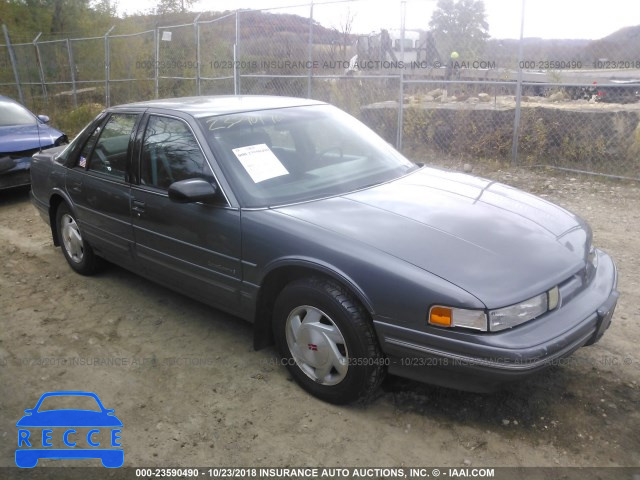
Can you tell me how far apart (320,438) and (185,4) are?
77.6ft

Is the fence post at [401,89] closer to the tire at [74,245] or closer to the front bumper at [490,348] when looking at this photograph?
the tire at [74,245]

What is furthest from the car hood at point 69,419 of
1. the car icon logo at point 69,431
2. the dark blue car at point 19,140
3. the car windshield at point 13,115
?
the car windshield at point 13,115

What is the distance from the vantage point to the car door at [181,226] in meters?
3.47

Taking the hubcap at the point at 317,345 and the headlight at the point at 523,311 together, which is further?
the hubcap at the point at 317,345

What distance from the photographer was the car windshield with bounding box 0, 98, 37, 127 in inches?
338

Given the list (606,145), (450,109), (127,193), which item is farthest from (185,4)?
(127,193)

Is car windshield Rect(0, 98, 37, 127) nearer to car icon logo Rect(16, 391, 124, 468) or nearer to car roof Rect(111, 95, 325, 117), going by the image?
car roof Rect(111, 95, 325, 117)

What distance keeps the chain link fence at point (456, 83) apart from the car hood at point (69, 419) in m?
6.40

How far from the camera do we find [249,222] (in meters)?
3.30

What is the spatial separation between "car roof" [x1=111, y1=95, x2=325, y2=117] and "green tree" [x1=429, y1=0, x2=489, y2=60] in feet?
15.4

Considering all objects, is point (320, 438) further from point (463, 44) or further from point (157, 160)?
point (463, 44)

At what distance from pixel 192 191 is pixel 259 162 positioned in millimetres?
491

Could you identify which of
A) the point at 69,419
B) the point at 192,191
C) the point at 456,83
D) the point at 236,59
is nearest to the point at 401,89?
the point at 456,83

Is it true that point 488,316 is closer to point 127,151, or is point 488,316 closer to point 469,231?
point 469,231
